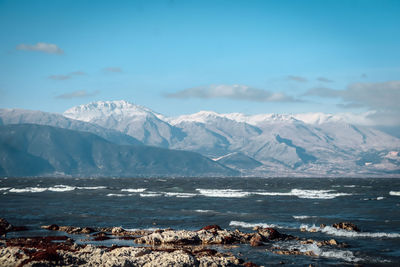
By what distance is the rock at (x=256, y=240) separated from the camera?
36.1 meters

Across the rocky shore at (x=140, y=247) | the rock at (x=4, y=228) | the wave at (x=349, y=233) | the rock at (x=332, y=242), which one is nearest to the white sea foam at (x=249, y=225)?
the wave at (x=349, y=233)

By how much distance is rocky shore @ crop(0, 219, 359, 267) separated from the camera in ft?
90.1

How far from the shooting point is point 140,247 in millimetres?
33656

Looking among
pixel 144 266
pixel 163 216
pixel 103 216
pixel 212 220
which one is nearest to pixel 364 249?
pixel 144 266

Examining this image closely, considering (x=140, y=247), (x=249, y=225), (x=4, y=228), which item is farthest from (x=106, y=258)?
(x=249, y=225)

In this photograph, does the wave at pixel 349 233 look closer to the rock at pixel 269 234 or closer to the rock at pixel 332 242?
the rock at pixel 332 242

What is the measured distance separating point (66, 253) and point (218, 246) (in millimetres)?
12620

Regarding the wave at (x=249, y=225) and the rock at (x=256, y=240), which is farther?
the wave at (x=249, y=225)

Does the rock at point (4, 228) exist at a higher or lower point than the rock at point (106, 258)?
lower

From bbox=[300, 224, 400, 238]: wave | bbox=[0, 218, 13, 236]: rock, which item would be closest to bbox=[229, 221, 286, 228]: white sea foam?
bbox=[300, 224, 400, 238]: wave

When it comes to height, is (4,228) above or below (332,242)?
below

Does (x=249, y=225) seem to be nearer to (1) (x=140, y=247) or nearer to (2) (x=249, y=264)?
(1) (x=140, y=247)

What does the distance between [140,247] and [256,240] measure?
10146mm

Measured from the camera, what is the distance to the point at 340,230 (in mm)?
43250
